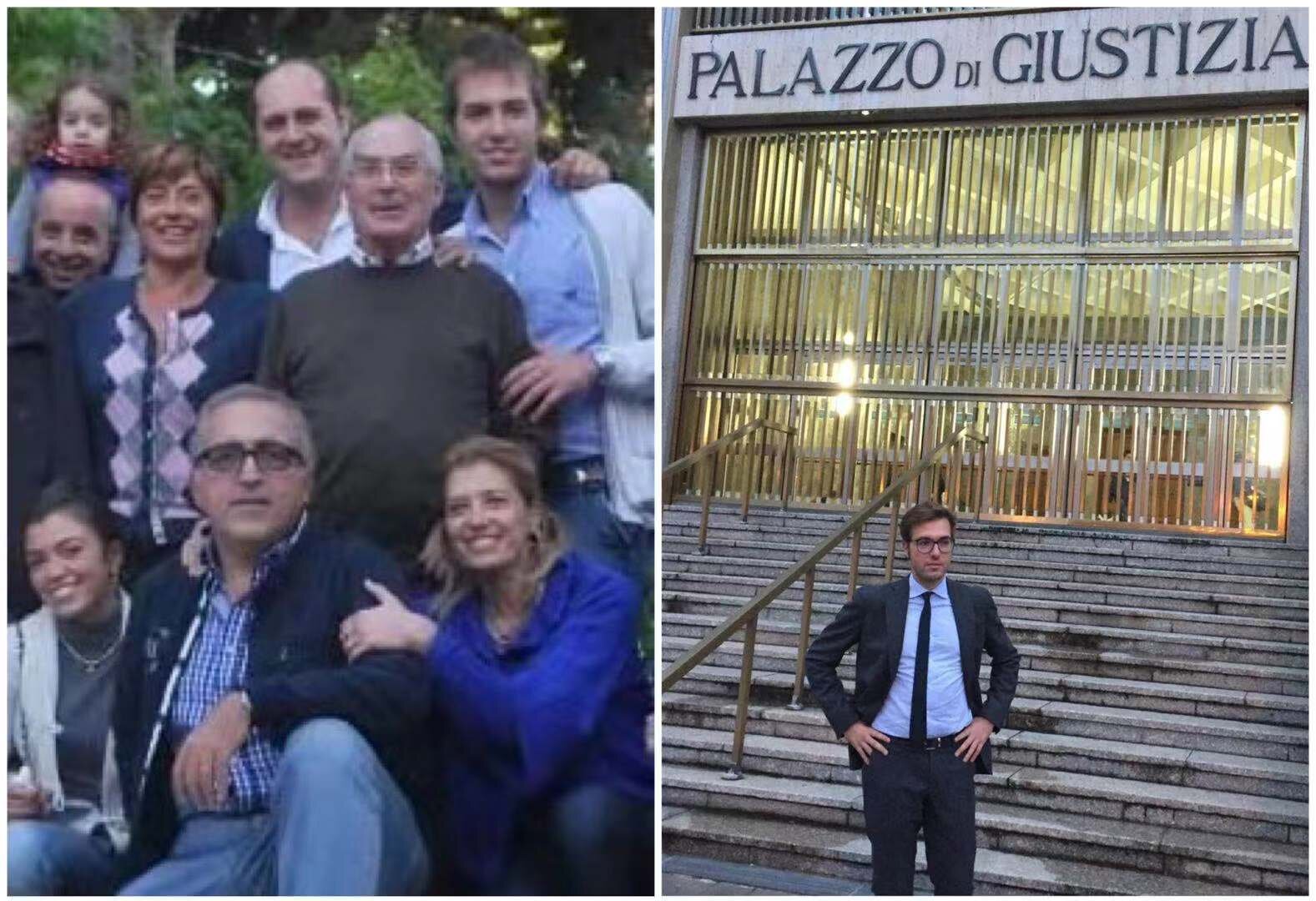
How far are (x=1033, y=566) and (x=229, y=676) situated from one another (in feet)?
18.1

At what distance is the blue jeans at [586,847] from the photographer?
4.20m

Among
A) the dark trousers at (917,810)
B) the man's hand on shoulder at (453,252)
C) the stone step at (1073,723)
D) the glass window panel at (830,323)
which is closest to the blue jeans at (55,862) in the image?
the man's hand on shoulder at (453,252)

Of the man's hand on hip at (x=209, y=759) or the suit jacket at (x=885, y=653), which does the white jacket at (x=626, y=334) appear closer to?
the suit jacket at (x=885, y=653)

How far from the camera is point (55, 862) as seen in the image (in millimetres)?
4168

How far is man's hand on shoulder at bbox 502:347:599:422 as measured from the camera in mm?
4199

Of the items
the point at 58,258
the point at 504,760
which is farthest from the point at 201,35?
the point at 504,760

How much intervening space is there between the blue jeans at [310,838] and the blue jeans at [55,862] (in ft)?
0.31

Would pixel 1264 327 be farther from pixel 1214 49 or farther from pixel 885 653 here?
pixel 885 653

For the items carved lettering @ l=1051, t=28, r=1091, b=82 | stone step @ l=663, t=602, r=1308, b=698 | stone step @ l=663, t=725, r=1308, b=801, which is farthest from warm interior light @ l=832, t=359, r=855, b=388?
stone step @ l=663, t=725, r=1308, b=801

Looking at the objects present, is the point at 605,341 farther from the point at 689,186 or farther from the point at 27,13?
the point at 689,186

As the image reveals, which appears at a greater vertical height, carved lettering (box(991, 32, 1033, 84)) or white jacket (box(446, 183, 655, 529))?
carved lettering (box(991, 32, 1033, 84))

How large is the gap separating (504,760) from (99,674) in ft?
3.72

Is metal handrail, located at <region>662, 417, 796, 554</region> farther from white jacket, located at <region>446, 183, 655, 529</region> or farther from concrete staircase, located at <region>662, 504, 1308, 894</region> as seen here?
white jacket, located at <region>446, 183, 655, 529</region>

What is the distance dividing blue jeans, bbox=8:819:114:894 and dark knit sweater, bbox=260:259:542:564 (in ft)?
3.66
